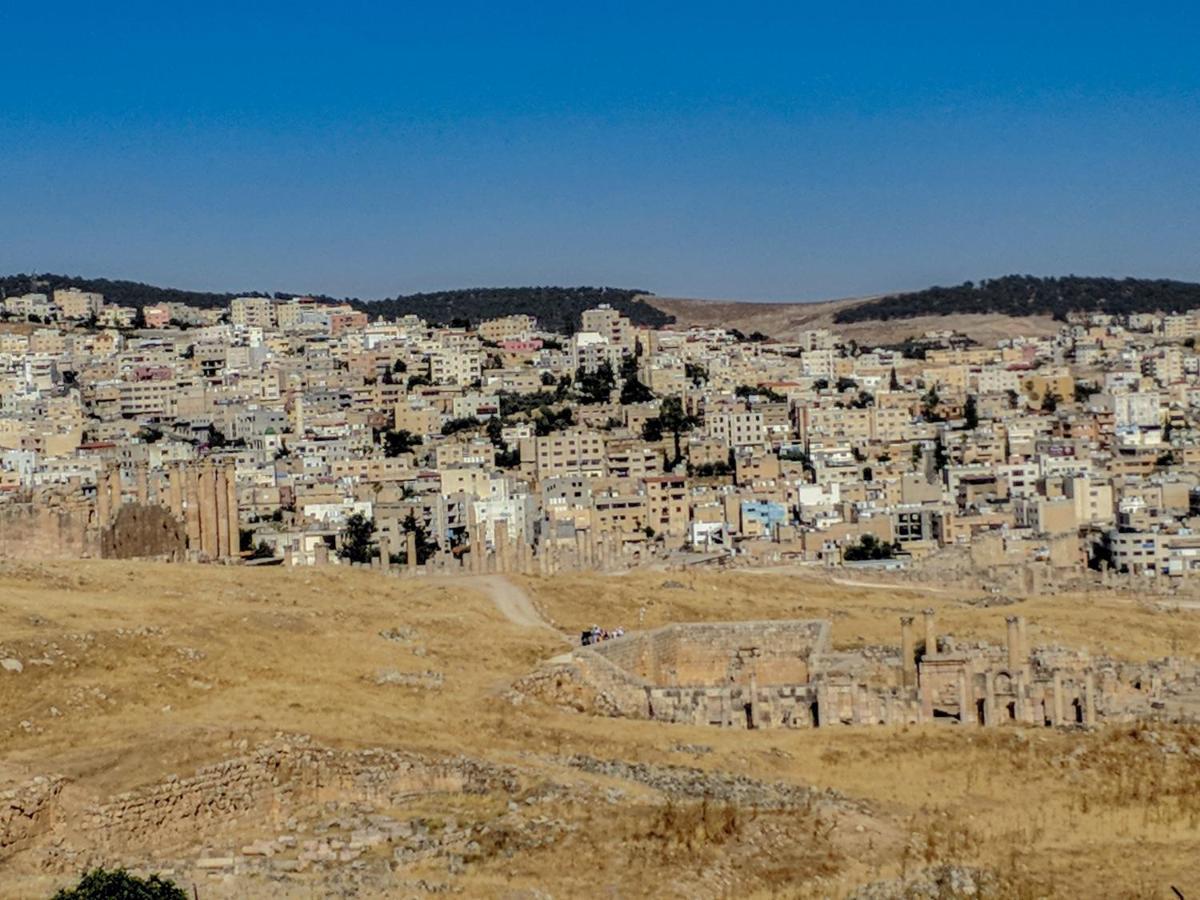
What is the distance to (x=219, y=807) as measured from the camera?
22078 mm

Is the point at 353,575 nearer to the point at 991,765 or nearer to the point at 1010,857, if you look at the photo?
the point at 991,765

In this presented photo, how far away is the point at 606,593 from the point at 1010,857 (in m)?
19.9

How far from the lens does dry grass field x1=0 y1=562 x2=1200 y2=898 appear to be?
2064cm

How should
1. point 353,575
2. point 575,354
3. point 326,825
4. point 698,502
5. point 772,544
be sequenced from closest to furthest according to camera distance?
point 326,825 < point 353,575 < point 772,544 < point 698,502 < point 575,354

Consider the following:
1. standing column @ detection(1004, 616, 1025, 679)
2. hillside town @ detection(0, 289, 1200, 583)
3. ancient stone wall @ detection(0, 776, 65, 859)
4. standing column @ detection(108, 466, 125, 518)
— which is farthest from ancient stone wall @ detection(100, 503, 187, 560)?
ancient stone wall @ detection(0, 776, 65, 859)

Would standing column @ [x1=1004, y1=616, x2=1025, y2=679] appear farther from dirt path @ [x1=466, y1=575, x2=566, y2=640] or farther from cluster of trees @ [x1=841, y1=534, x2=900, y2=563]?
cluster of trees @ [x1=841, y1=534, x2=900, y2=563]

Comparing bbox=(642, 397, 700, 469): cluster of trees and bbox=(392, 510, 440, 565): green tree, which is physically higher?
bbox=(642, 397, 700, 469): cluster of trees

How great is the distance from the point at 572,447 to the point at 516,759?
7554cm

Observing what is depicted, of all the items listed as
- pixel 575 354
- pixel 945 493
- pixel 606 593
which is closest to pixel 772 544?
pixel 945 493

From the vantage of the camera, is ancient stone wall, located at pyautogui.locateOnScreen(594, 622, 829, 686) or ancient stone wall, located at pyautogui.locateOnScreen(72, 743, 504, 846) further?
ancient stone wall, located at pyautogui.locateOnScreen(594, 622, 829, 686)

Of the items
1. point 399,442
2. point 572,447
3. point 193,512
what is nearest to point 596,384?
point 399,442

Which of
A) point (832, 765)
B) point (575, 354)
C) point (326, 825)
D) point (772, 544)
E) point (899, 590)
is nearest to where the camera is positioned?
point (326, 825)

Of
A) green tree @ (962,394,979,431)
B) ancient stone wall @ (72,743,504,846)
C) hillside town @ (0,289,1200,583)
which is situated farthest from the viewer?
green tree @ (962,394,979,431)

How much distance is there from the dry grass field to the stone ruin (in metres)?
0.84
